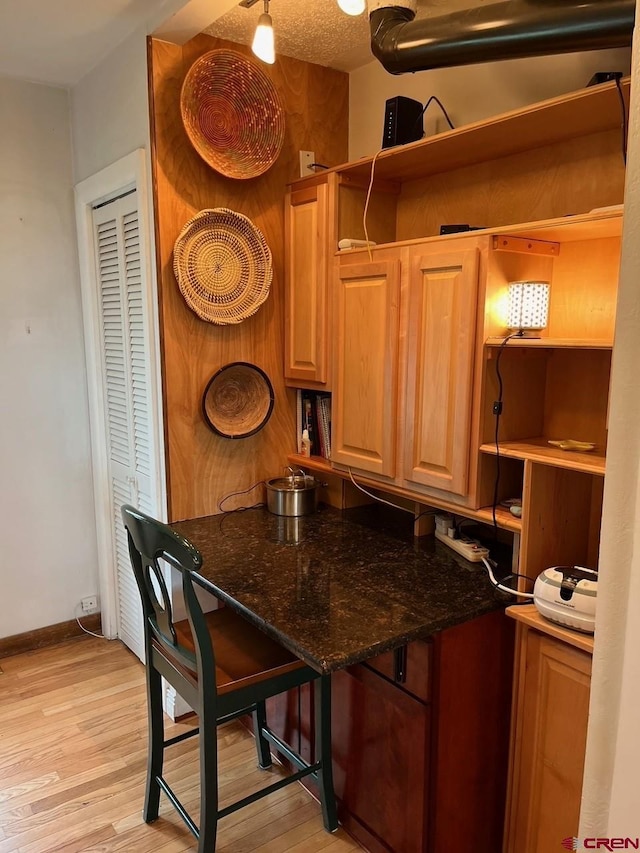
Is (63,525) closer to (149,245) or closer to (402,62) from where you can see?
(149,245)

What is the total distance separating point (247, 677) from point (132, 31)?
2229mm

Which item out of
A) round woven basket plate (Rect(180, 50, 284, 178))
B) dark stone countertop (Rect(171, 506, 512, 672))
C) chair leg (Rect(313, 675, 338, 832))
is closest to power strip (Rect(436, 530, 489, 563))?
dark stone countertop (Rect(171, 506, 512, 672))

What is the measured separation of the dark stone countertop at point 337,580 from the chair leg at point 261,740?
1.95ft

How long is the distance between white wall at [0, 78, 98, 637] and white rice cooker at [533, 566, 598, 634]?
2284mm

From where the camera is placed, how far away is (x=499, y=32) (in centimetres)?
153

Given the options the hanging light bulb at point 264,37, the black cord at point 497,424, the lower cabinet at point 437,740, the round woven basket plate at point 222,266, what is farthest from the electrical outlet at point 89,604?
the hanging light bulb at point 264,37

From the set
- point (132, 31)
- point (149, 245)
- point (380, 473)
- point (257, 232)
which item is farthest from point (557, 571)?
point (132, 31)

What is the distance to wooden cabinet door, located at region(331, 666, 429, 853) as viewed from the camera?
65.6 inches

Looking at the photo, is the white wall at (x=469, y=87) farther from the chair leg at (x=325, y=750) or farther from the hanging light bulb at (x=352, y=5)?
Result: the chair leg at (x=325, y=750)

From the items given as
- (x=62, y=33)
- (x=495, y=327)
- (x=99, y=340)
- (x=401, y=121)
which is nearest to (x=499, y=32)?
(x=401, y=121)

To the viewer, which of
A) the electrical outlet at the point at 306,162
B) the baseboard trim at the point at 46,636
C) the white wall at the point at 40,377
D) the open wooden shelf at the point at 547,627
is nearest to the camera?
the open wooden shelf at the point at 547,627

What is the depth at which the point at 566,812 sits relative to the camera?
158cm

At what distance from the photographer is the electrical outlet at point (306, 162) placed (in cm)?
256

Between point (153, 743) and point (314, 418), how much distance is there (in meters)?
1.34
